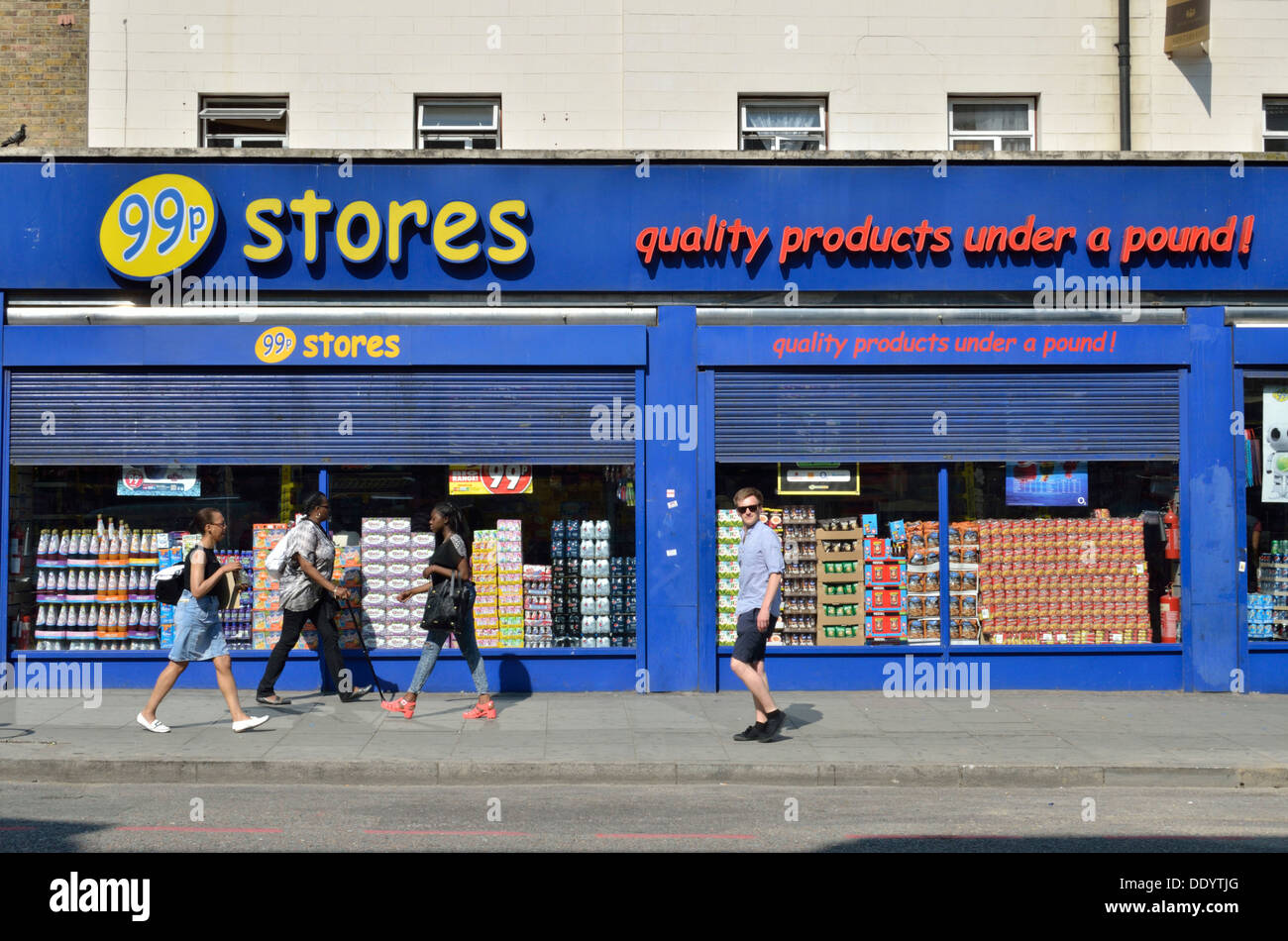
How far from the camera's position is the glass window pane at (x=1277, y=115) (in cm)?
1329

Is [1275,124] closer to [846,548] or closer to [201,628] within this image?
[846,548]

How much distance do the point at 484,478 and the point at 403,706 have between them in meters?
2.54

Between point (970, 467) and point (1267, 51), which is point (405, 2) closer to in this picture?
point (970, 467)

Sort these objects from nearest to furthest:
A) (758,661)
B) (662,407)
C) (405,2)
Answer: (758,661) < (662,407) < (405,2)

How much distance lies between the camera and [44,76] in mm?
13453

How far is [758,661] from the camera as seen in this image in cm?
970

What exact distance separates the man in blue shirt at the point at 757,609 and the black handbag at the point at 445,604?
2.45 meters

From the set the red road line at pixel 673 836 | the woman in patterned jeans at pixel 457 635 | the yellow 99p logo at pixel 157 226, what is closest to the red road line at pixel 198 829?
the red road line at pixel 673 836

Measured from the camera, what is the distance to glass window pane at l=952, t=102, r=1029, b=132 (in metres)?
13.2

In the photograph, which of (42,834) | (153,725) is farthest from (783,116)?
(42,834)

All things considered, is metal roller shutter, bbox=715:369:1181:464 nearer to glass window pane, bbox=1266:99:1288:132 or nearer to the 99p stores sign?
glass window pane, bbox=1266:99:1288:132

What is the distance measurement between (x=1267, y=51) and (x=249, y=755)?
1232cm

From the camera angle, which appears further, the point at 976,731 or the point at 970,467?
the point at 970,467

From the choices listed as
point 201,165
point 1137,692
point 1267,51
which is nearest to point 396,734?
point 201,165
